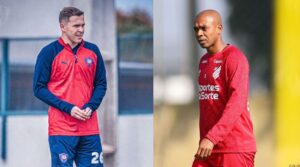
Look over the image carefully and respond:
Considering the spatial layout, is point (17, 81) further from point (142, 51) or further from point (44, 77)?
point (142, 51)

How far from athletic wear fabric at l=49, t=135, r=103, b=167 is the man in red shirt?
0.70 metres

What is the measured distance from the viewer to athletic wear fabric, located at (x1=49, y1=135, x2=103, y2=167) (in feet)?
14.5

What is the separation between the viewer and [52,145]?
14.7 feet

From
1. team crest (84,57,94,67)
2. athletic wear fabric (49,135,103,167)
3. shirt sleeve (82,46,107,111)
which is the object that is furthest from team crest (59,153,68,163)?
team crest (84,57,94,67)

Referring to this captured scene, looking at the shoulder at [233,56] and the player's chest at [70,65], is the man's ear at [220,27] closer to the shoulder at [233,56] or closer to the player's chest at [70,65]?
the shoulder at [233,56]

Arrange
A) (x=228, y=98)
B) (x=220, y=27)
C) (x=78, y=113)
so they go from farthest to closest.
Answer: (x=78, y=113) → (x=220, y=27) → (x=228, y=98)

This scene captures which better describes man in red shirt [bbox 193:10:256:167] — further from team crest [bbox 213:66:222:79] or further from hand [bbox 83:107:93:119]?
hand [bbox 83:107:93:119]

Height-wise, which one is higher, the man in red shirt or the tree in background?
the tree in background

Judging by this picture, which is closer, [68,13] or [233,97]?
[233,97]

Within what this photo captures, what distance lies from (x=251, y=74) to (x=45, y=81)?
139cm

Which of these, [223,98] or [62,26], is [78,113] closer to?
[62,26]

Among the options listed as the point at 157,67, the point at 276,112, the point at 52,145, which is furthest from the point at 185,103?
the point at 52,145

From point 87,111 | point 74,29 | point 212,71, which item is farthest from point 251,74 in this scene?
point 74,29

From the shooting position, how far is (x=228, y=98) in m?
4.13
